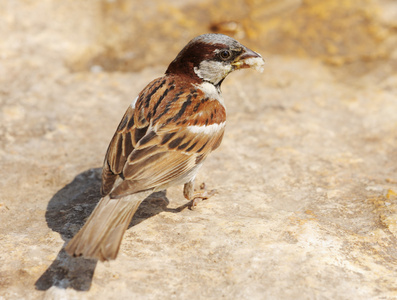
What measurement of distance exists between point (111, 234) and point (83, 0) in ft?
18.6

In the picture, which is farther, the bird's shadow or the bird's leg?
the bird's leg

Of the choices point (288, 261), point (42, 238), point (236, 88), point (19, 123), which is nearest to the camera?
point (288, 261)

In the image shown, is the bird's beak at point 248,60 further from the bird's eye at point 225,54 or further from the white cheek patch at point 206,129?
the white cheek patch at point 206,129

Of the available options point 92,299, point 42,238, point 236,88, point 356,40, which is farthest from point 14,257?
point 356,40

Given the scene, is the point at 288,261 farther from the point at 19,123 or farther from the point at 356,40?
the point at 356,40

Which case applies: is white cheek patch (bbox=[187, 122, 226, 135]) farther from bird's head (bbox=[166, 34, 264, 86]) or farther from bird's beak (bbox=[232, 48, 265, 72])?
bird's beak (bbox=[232, 48, 265, 72])

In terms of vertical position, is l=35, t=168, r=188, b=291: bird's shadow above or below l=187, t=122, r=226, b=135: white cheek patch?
below

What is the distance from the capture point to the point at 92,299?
3.20 metres

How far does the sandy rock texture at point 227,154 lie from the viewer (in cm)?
344

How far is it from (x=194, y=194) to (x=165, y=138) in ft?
2.22

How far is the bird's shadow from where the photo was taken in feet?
11.0

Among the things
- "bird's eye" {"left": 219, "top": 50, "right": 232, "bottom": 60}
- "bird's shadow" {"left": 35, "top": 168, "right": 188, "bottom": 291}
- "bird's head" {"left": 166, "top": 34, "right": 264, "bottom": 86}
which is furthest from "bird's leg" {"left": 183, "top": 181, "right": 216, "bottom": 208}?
"bird's eye" {"left": 219, "top": 50, "right": 232, "bottom": 60}

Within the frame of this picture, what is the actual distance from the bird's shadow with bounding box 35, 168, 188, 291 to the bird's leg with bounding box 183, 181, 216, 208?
116mm

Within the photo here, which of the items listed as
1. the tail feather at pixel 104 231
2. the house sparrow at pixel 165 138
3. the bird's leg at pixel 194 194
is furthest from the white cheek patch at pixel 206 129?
the tail feather at pixel 104 231
